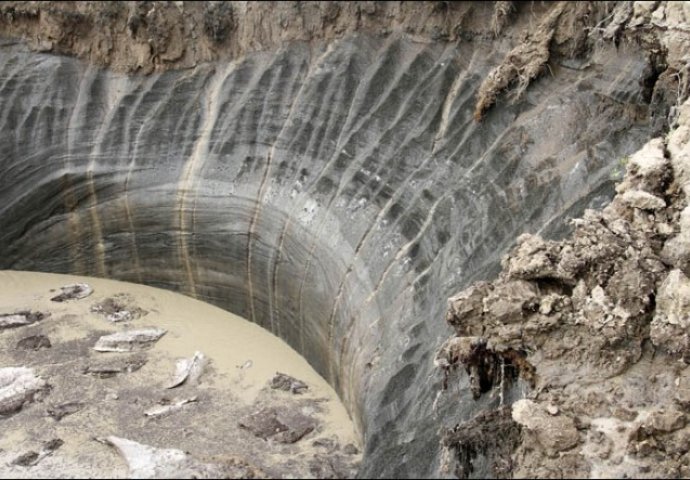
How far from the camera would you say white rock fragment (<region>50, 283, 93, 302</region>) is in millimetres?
9875

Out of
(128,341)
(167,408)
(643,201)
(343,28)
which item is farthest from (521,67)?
(128,341)

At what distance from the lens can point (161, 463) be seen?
21.6 feet

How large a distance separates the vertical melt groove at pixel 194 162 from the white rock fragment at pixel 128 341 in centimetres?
109

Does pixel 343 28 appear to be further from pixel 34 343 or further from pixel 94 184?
pixel 34 343

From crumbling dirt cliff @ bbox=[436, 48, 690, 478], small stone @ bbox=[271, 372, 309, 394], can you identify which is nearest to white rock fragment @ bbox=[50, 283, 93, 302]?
small stone @ bbox=[271, 372, 309, 394]

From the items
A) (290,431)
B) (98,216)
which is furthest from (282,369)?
(98,216)

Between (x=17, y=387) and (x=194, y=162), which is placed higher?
(x=194, y=162)

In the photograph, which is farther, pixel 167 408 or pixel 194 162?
pixel 194 162

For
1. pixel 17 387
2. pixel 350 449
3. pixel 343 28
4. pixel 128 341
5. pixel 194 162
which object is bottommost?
pixel 350 449

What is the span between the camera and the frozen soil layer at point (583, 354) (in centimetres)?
569

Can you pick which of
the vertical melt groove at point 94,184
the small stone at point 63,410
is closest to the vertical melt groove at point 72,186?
the vertical melt groove at point 94,184

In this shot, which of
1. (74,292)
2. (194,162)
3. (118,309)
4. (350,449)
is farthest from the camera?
(74,292)

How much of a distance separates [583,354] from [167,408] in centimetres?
357

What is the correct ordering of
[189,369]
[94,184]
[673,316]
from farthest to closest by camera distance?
[94,184]
[189,369]
[673,316]
